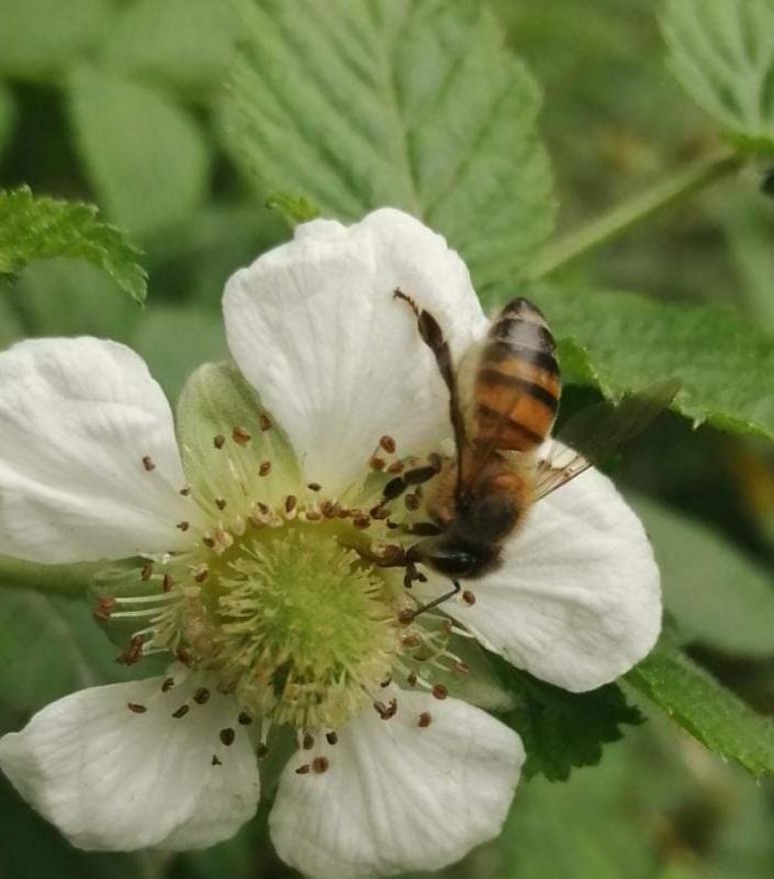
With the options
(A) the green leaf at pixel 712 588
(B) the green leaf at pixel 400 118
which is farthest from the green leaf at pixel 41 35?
(A) the green leaf at pixel 712 588

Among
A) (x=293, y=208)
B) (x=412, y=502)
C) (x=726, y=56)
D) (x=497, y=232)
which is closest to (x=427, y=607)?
(x=412, y=502)

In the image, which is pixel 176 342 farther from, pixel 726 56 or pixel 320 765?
pixel 320 765

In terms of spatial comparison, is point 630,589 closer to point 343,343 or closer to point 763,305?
point 343,343

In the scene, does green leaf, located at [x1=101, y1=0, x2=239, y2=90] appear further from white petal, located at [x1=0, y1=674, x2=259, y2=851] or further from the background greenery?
white petal, located at [x1=0, y1=674, x2=259, y2=851]

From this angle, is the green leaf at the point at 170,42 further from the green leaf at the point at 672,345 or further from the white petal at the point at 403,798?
the white petal at the point at 403,798

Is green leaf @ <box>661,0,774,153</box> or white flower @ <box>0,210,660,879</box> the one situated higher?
green leaf @ <box>661,0,774,153</box>

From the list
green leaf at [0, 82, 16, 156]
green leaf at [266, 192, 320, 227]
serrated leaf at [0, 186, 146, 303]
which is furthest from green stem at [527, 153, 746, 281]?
green leaf at [0, 82, 16, 156]
